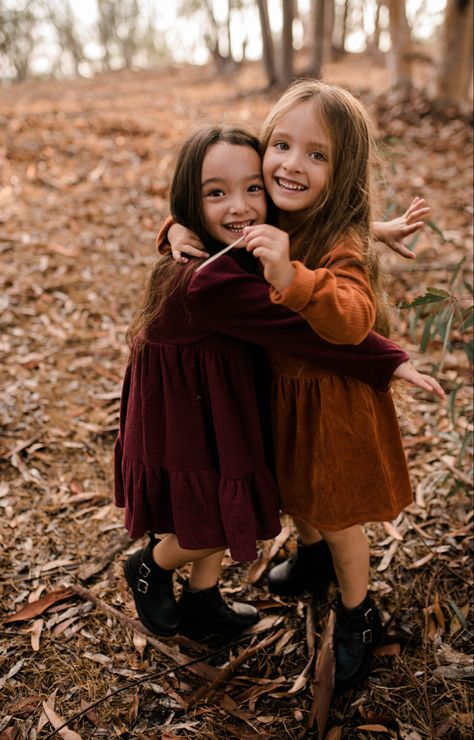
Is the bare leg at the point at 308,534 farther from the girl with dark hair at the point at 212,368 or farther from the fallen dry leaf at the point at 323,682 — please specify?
the girl with dark hair at the point at 212,368

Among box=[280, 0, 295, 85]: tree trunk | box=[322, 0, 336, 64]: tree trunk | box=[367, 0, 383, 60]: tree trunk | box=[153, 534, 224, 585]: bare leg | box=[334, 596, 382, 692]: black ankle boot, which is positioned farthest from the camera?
box=[367, 0, 383, 60]: tree trunk

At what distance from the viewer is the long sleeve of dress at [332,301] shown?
1419 mm

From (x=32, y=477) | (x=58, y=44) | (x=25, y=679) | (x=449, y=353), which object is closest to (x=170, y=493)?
(x=25, y=679)

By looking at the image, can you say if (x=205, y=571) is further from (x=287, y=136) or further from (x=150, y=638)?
(x=287, y=136)

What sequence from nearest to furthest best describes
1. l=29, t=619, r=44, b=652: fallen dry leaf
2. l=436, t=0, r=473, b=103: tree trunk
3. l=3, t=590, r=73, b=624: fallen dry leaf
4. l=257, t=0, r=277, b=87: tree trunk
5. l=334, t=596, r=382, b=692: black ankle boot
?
l=334, t=596, r=382, b=692: black ankle boot, l=29, t=619, r=44, b=652: fallen dry leaf, l=3, t=590, r=73, b=624: fallen dry leaf, l=436, t=0, r=473, b=103: tree trunk, l=257, t=0, r=277, b=87: tree trunk

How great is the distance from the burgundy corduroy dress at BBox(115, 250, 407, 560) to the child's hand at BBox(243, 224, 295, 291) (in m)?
0.18

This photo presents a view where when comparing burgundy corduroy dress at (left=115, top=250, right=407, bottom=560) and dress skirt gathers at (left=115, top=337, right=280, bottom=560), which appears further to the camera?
dress skirt gathers at (left=115, top=337, right=280, bottom=560)

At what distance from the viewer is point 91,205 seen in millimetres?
6082

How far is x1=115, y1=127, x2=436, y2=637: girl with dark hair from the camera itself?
166 cm

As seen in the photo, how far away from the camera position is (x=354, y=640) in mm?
2158

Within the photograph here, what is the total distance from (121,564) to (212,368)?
132 centimetres

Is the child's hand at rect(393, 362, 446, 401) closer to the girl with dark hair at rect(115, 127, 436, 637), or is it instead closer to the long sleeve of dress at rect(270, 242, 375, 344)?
the girl with dark hair at rect(115, 127, 436, 637)

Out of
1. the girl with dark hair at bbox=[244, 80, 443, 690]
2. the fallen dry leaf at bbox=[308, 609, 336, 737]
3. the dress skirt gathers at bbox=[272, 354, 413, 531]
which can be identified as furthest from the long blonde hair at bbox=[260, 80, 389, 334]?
the fallen dry leaf at bbox=[308, 609, 336, 737]

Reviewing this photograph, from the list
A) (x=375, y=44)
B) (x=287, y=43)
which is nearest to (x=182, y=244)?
(x=287, y=43)
